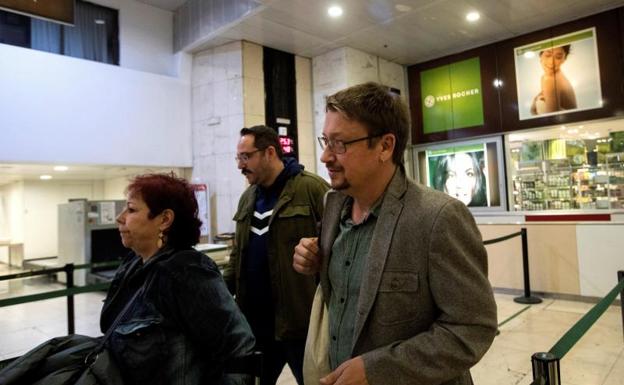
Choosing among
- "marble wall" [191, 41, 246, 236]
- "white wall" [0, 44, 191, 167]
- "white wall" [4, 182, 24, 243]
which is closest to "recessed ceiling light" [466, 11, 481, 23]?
"marble wall" [191, 41, 246, 236]

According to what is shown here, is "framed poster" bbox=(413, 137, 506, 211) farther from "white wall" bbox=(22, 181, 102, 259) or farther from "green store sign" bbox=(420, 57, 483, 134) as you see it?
"white wall" bbox=(22, 181, 102, 259)


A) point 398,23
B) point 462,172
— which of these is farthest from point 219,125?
point 462,172

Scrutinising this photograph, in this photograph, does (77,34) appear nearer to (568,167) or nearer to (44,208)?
(44,208)

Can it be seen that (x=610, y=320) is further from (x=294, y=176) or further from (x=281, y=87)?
(x=281, y=87)

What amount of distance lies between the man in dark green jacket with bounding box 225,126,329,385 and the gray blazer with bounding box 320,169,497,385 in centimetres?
103

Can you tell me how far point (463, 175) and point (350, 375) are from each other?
25.4 feet

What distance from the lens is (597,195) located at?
676 centimetres

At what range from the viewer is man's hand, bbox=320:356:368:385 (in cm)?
96

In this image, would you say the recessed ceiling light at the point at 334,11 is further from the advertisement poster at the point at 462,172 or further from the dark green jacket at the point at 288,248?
the dark green jacket at the point at 288,248

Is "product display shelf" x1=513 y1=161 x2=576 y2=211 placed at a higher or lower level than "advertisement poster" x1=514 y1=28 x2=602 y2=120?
lower

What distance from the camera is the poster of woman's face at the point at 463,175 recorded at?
7887 mm

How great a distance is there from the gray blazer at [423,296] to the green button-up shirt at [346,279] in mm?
64

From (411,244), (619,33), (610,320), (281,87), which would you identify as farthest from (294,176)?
(619,33)

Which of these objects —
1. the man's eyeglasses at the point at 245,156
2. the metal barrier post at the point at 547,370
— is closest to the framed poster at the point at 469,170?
the man's eyeglasses at the point at 245,156
